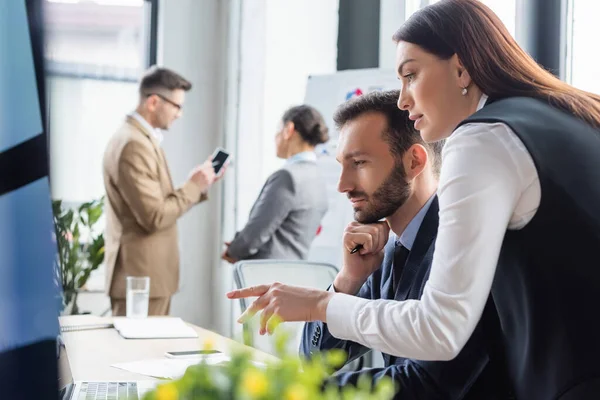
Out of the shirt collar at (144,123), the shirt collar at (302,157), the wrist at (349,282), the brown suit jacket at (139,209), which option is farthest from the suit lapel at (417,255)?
the shirt collar at (144,123)

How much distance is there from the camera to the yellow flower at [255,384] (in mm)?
448

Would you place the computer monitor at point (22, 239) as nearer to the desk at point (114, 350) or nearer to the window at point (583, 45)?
the desk at point (114, 350)

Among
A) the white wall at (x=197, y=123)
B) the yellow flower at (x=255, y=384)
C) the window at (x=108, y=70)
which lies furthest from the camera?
the white wall at (x=197, y=123)

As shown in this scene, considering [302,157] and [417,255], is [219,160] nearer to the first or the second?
[302,157]

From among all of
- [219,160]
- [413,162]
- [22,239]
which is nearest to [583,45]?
[413,162]

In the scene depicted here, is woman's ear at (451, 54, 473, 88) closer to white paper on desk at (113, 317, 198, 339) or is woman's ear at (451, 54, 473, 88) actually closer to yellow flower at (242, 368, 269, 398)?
yellow flower at (242, 368, 269, 398)

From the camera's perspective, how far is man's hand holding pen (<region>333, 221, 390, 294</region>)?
1733 millimetres

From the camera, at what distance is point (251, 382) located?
1.47 ft

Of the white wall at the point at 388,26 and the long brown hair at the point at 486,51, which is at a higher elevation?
the white wall at the point at 388,26

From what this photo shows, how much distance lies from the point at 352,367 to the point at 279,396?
2.08m

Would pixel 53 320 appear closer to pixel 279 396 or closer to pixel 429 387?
pixel 279 396

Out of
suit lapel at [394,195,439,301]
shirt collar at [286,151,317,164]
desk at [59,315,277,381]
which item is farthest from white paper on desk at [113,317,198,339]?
shirt collar at [286,151,317,164]

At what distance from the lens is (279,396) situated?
1.52ft

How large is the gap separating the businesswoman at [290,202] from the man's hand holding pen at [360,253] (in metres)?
1.91
